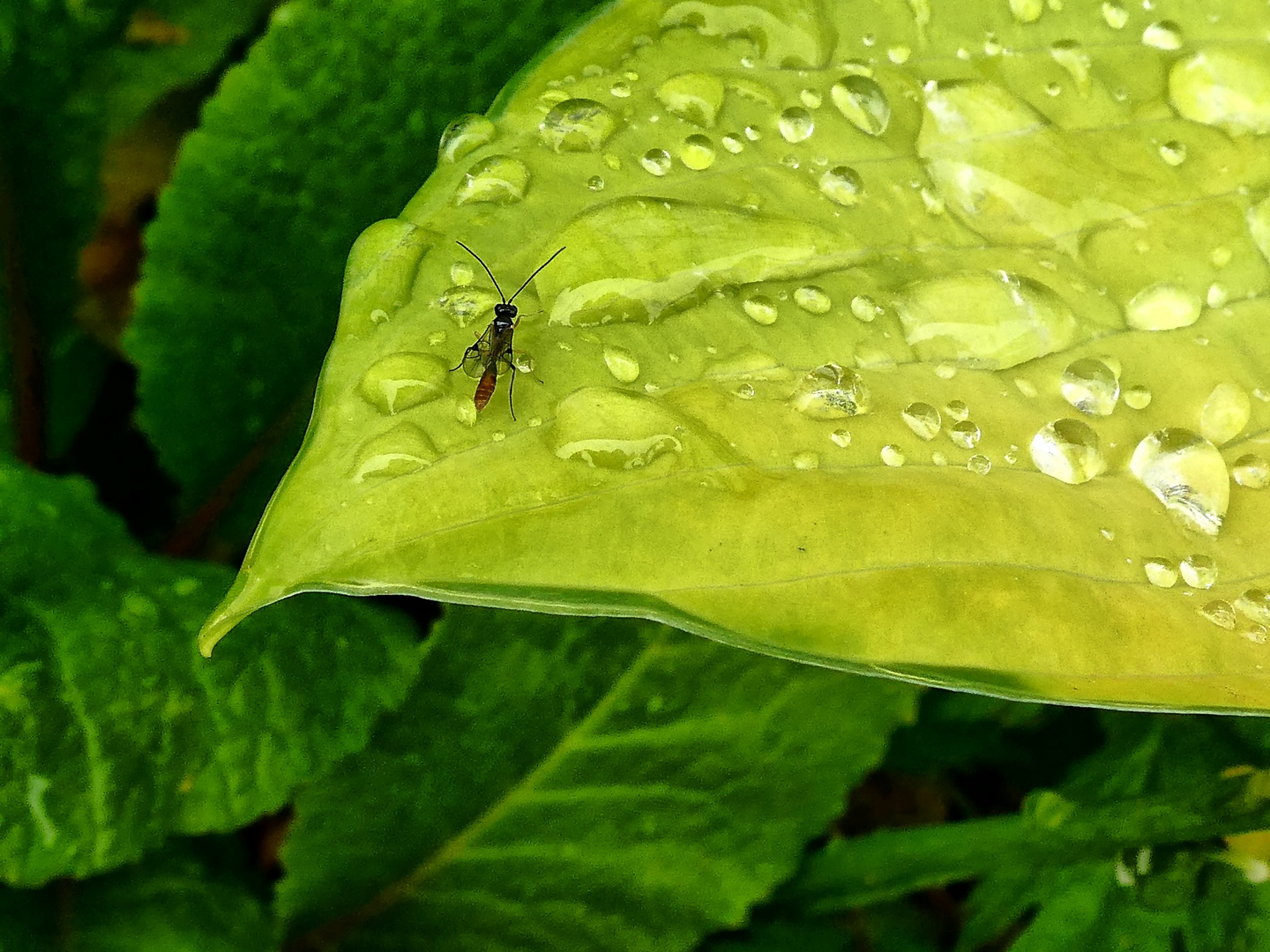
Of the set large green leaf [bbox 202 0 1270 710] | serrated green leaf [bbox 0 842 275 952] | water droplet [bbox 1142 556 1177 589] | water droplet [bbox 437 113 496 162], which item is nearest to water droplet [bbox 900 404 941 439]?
large green leaf [bbox 202 0 1270 710]

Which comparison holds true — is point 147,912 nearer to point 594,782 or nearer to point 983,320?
point 594,782

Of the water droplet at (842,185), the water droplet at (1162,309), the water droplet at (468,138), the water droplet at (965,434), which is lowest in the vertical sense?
the water droplet at (965,434)

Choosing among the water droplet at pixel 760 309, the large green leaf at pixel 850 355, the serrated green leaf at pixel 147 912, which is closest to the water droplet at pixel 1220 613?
the large green leaf at pixel 850 355

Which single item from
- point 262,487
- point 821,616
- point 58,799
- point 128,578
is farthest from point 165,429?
point 821,616

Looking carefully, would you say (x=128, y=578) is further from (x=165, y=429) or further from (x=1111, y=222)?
Answer: (x=1111, y=222)

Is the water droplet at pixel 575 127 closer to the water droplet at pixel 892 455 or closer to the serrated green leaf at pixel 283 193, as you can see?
the water droplet at pixel 892 455

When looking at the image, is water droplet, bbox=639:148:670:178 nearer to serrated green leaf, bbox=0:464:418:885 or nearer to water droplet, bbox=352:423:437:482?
water droplet, bbox=352:423:437:482

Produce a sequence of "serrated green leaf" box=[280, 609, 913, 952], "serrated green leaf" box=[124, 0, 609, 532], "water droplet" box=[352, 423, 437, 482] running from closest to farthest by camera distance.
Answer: "water droplet" box=[352, 423, 437, 482] < "serrated green leaf" box=[124, 0, 609, 532] < "serrated green leaf" box=[280, 609, 913, 952]
